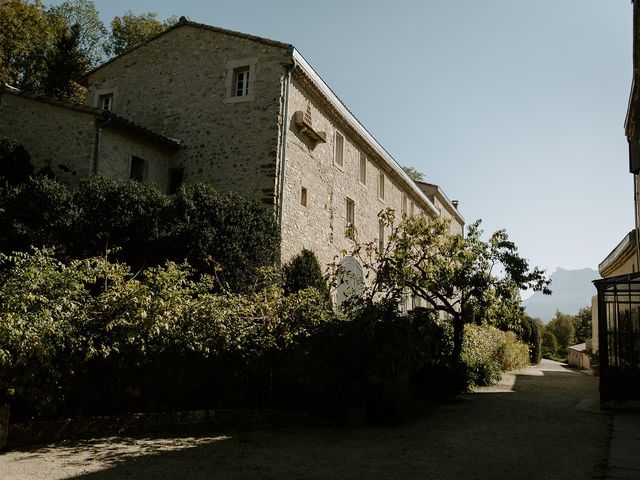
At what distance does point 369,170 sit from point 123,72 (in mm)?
10162

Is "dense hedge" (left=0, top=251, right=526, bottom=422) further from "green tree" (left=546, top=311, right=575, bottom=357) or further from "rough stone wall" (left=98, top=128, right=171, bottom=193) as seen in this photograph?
"green tree" (left=546, top=311, right=575, bottom=357)

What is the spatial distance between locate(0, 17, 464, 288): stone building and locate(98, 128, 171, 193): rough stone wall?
0.10 feet

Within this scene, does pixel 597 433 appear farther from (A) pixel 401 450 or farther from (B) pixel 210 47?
(B) pixel 210 47

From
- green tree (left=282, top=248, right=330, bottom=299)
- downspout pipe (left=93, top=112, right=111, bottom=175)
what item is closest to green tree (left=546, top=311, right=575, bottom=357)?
green tree (left=282, top=248, right=330, bottom=299)

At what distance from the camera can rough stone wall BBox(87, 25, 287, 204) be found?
1567 centimetres

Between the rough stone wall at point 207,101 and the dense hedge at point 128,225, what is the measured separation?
2.56 meters

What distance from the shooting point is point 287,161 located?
625 inches

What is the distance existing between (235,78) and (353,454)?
13.2 meters

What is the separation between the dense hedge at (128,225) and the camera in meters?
11.9

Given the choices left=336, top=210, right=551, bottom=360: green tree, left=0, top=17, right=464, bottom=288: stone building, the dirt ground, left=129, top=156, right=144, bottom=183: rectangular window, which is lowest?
the dirt ground

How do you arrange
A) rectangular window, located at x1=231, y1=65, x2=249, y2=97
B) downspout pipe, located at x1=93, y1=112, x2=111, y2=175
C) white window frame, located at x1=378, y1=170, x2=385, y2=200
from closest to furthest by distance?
downspout pipe, located at x1=93, y1=112, x2=111, y2=175, rectangular window, located at x1=231, y1=65, x2=249, y2=97, white window frame, located at x1=378, y1=170, x2=385, y2=200

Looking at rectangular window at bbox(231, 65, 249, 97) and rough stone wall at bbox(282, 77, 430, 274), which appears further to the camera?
rectangular window at bbox(231, 65, 249, 97)

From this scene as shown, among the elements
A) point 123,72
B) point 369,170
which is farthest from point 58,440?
point 369,170

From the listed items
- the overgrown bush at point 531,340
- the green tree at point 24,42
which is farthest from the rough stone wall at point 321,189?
the green tree at point 24,42
